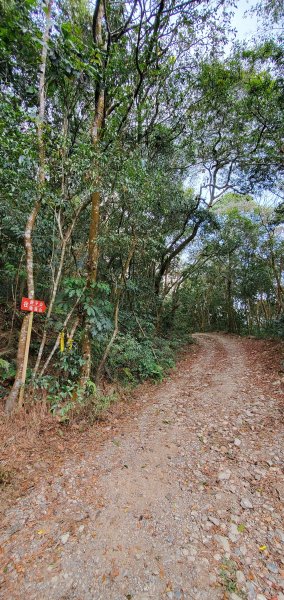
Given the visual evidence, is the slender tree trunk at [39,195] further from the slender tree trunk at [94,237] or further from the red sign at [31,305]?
the slender tree trunk at [94,237]

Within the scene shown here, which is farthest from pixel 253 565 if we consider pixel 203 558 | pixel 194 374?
pixel 194 374

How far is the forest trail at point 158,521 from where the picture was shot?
1.84 metres

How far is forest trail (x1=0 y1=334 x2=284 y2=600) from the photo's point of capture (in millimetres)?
1836

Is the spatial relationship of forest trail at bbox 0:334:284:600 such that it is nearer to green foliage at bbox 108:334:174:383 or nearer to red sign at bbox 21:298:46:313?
green foliage at bbox 108:334:174:383

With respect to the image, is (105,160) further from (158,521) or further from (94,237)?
(158,521)

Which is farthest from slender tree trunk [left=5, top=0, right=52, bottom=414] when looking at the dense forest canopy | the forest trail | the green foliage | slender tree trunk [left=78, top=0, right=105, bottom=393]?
the green foliage

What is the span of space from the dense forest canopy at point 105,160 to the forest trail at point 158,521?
5.09 feet

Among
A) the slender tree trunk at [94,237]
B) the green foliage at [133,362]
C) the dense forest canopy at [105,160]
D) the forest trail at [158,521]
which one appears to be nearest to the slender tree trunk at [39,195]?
the dense forest canopy at [105,160]

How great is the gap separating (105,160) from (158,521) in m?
5.20

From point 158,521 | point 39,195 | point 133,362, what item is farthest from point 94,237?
point 158,521

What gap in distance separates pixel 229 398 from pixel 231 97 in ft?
31.0

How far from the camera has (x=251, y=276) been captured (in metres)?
15.2

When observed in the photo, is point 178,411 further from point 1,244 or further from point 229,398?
point 1,244

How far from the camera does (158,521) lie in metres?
2.41
